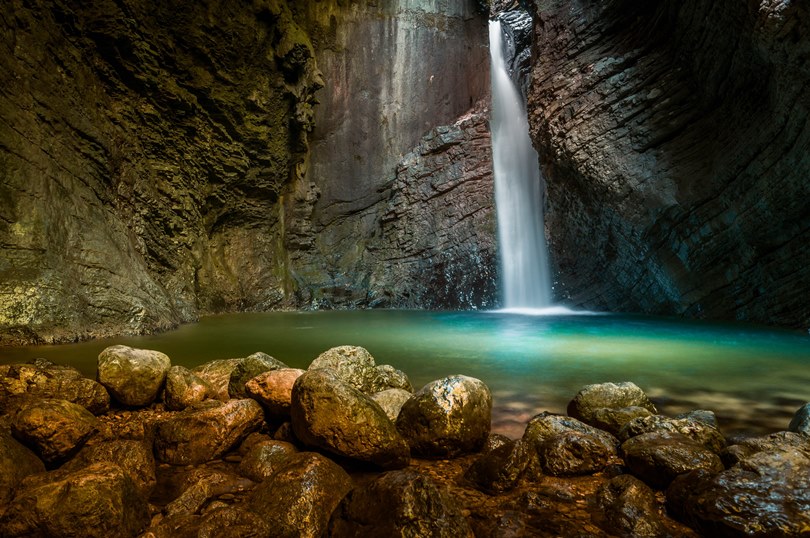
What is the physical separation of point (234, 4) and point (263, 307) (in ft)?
35.6

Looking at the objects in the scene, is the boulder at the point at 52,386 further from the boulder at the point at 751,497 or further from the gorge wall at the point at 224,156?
the boulder at the point at 751,497

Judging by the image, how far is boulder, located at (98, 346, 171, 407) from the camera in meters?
4.16

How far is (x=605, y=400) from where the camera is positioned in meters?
3.96

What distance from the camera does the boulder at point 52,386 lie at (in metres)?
3.84

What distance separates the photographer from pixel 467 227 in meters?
19.8

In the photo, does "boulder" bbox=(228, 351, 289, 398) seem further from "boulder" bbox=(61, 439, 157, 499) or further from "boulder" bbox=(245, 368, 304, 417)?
"boulder" bbox=(61, 439, 157, 499)

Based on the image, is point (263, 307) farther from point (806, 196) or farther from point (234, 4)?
point (806, 196)

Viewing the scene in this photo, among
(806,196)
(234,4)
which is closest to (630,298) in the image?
(806,196)

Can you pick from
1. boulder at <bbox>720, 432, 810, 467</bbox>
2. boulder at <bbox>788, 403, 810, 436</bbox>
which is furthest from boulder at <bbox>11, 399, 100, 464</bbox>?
boulder at <bbox>788, 403, 810, 436</bbox>

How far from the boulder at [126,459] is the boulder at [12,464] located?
0.58 feet

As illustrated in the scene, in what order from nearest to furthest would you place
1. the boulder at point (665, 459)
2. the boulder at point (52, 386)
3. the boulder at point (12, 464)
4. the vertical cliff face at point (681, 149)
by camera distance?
the boulder at point (12, 464), the boulder at point (665, 459), the boulder at point (52, 386), the vertical cliff face at point (681, 149)

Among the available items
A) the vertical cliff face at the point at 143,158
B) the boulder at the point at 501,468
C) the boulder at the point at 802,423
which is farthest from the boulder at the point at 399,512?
the vertical cliff face at the point at 143,158

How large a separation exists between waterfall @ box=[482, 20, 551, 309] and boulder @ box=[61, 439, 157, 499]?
16286 mm

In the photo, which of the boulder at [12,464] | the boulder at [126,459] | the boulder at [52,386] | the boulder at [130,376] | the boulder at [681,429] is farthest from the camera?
the boulder at [130,376]
